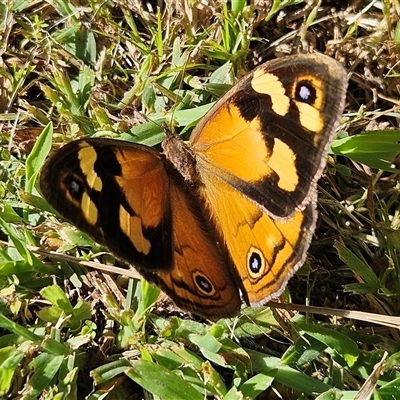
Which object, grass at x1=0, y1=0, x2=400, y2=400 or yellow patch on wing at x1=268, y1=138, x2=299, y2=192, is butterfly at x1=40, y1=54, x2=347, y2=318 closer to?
yellow patch on wing at x1=268, y1=138, x2=299, y2=192

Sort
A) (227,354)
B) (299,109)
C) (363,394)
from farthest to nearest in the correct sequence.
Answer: (227,354) < (363,394) < (299,109)

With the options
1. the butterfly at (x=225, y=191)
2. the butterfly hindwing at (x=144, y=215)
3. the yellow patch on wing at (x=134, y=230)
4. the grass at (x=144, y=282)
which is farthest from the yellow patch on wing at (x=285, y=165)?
the grass at (x=144, y=282)

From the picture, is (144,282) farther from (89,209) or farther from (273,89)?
(273,89)

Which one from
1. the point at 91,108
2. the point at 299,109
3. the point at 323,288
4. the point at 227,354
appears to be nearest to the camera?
the point at 299,109

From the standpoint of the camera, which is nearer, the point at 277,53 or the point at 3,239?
the point at 3,239

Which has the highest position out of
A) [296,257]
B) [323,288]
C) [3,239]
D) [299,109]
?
[299,109]

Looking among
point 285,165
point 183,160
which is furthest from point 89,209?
point 285,165

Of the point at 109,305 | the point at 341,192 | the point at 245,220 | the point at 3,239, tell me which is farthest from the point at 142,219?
the point at 341,192

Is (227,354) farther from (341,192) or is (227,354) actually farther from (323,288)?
(341,192)
